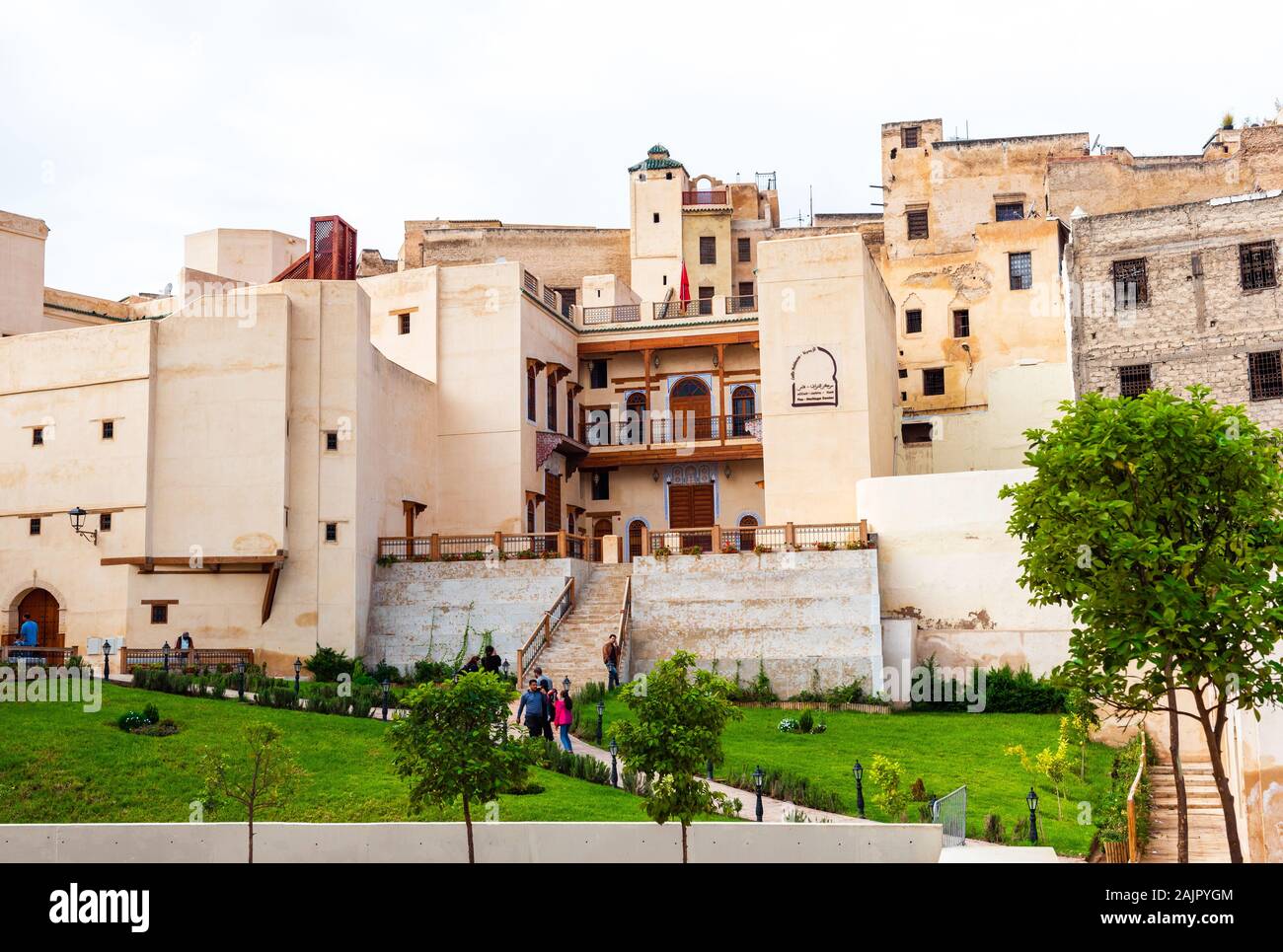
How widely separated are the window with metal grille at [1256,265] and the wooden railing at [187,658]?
24718 millimetres

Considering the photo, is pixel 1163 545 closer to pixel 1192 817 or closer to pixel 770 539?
pixel 1192 817

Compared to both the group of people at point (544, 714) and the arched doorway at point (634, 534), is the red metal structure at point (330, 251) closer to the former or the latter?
the arched doorway at point (634, 534)

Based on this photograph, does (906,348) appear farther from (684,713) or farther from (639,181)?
(684,713)

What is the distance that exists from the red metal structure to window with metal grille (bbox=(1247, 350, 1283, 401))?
22874 millimetres

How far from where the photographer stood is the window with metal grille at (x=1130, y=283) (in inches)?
1346

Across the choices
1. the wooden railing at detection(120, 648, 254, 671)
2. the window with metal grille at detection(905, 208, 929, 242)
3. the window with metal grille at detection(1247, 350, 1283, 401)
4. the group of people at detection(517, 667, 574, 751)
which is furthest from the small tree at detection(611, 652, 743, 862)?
the window with metal grille at detection(905, 208, 929, 242)

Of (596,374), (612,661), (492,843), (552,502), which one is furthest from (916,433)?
(492,843)

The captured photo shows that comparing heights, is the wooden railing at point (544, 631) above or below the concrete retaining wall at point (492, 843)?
above

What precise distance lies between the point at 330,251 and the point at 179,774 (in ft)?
67.2

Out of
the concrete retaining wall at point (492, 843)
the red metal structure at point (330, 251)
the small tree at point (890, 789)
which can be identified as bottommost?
the concrete retaining wall at point (492, 843)

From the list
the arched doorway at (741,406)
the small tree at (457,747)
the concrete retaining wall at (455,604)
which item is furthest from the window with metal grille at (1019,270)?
the small tree at (457,747)

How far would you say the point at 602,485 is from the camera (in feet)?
143

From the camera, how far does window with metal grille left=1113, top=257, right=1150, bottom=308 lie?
3419 centimetres
